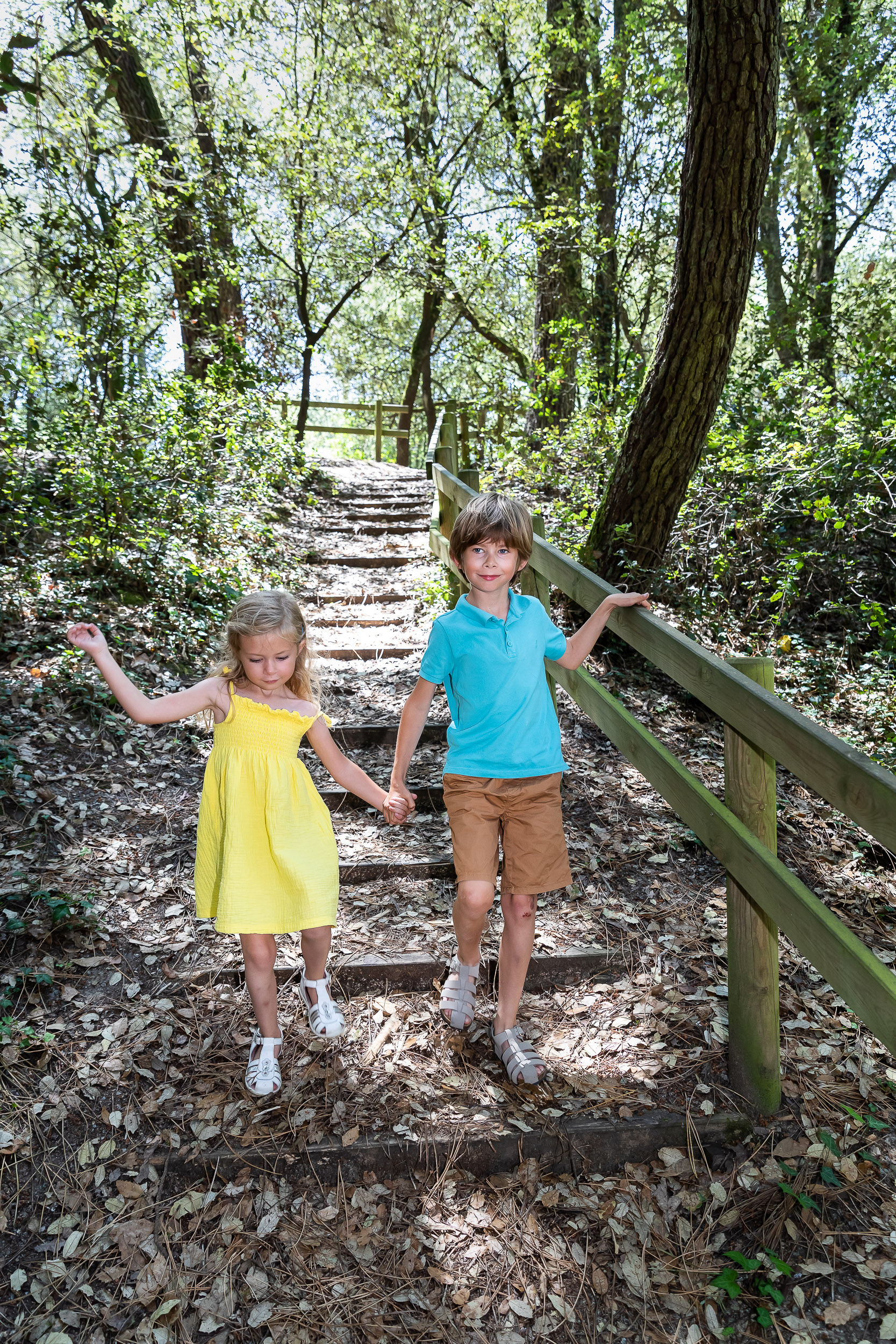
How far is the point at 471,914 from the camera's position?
8.42 ft

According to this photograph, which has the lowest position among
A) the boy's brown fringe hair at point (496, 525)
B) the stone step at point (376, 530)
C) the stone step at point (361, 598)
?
the stone step at point (361, 598)

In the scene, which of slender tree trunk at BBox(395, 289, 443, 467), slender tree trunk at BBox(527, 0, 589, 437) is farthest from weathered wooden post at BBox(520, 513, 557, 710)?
slender tree trunk at BBox(395, 289, 443, 467)

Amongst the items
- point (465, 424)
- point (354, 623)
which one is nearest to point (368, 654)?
point (354, 623)

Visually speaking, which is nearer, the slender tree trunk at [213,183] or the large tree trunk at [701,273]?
the large tree trunk at [701,273]

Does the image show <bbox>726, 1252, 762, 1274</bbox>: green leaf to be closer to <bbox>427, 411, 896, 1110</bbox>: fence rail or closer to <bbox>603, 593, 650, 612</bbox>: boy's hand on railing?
<bbox>427, 411, 896, 1110</bbox>: fence rail

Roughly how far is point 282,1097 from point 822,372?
7.16m

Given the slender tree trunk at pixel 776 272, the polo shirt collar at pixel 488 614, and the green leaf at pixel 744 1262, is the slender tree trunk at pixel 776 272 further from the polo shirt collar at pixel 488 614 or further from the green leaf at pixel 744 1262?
the green leaf at pixel 744 1262

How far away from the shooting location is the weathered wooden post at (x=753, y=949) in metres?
2.35

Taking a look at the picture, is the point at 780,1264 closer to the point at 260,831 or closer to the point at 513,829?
the point at 513,829

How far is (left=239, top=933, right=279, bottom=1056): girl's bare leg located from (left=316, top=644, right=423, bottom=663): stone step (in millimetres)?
3312

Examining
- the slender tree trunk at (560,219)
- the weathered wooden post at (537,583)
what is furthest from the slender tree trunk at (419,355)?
the weathered wooden post at (537,583)

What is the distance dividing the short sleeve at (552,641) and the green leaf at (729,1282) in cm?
168

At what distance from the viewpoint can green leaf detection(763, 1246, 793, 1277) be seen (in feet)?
6.92

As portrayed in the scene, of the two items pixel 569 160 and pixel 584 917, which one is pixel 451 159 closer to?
pixel 569 160
